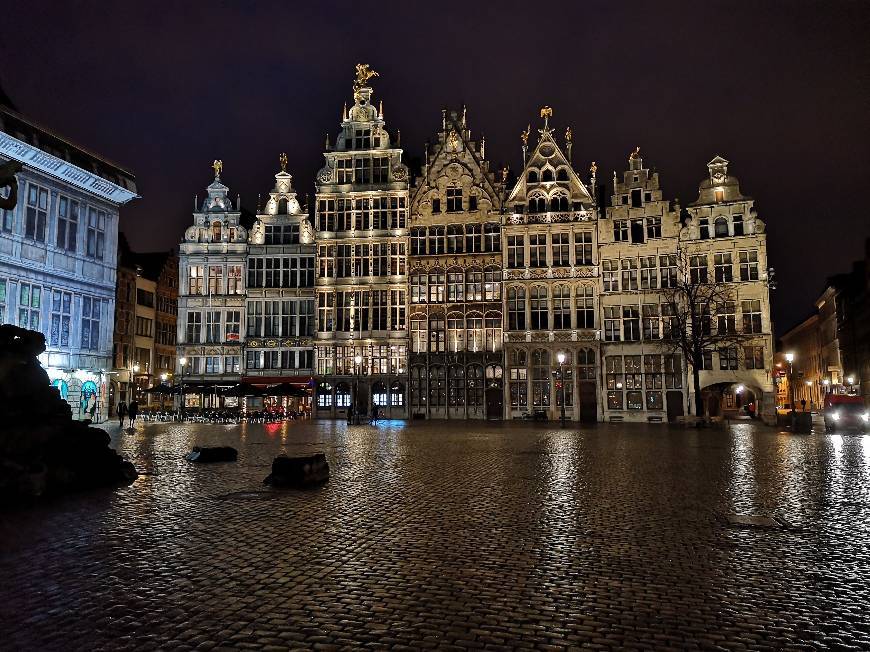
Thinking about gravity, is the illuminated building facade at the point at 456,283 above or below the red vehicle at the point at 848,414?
above

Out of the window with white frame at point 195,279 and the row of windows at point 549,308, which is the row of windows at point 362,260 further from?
the window with white frame at point 195,279

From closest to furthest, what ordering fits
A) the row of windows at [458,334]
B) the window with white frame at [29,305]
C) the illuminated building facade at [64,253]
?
the illuminated building facade at [64,253] → the window with white frame at [29,305] → the row of windows at [458,334]

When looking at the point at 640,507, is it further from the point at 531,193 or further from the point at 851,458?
the point at 531,193

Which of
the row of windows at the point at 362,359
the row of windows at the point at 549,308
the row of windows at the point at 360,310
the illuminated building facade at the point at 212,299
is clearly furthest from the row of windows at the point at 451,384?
the illuminated building facade at the point at 212,299

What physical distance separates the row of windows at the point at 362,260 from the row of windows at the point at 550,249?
9521mm

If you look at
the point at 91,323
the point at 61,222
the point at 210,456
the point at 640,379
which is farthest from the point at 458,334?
the point at 210,456

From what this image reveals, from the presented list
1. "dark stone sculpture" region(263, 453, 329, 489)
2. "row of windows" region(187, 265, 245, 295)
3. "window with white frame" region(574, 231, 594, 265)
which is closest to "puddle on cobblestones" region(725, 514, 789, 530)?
"dark stone sculpture" region(263, 453, 329, 489)

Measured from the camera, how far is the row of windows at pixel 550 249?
180 ft

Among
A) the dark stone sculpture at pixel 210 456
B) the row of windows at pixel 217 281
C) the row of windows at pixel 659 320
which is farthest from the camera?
the row of windows at pixel 217 281

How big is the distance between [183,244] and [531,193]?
102 feet

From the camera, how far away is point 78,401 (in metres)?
40.8

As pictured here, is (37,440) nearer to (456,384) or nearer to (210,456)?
(210,456)

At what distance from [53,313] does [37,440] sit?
29425mm

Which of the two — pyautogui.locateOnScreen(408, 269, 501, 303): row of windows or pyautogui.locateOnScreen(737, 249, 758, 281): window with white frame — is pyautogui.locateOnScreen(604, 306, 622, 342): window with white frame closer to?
pyautogui.locateOnScreen(408, 269, 501, 303): row of windows
